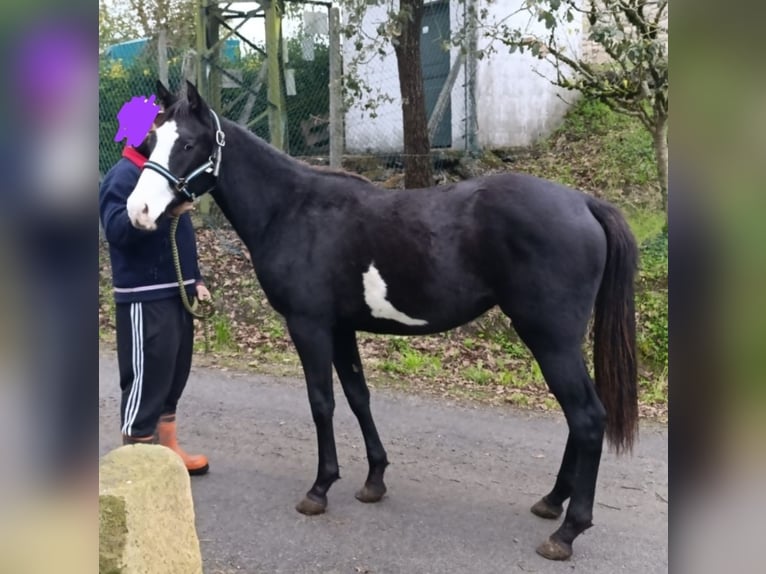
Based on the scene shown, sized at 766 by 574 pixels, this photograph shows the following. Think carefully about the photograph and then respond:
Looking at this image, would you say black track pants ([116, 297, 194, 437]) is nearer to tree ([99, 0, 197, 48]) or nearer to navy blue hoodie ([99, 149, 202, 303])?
navy blue hoodie ([99, 149, 202, 303])

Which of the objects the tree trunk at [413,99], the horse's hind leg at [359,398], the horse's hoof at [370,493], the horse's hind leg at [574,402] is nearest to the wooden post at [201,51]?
the tree trunk at [413,99]

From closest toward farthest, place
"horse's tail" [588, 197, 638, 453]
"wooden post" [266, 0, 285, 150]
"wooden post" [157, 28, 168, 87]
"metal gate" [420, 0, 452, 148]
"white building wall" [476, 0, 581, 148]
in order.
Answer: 1. "horse's tail" [588, 197, 638, 453]
2. "wooden post" [266, 0, 285, 150]
3. "wooden post" [157, 28, 168, 87]
4. "white building wall" [476, 0, 581, 148]
5. "metal gate" [420, 0, 452, 148]

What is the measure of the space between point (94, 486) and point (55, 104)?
1.81 ft

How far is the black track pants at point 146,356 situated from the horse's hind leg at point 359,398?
0.84 metres

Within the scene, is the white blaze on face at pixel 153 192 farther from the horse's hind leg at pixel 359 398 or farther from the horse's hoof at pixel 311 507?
the horse's hoof at pixel 311 507

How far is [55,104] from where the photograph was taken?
94 centimetres

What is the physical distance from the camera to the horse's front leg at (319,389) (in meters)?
3.30

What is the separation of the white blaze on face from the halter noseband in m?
0.02

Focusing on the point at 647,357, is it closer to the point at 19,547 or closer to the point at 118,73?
the point at 19,547

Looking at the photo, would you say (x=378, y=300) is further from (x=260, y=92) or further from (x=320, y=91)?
(x=320, y=91)

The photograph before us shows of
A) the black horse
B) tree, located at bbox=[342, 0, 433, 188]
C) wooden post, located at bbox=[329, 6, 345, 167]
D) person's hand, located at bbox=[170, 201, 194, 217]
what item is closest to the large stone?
the black horse

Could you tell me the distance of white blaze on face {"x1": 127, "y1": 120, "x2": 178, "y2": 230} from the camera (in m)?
2.94

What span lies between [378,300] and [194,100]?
50.0 inches

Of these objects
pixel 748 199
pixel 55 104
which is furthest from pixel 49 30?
pixel 748 199
